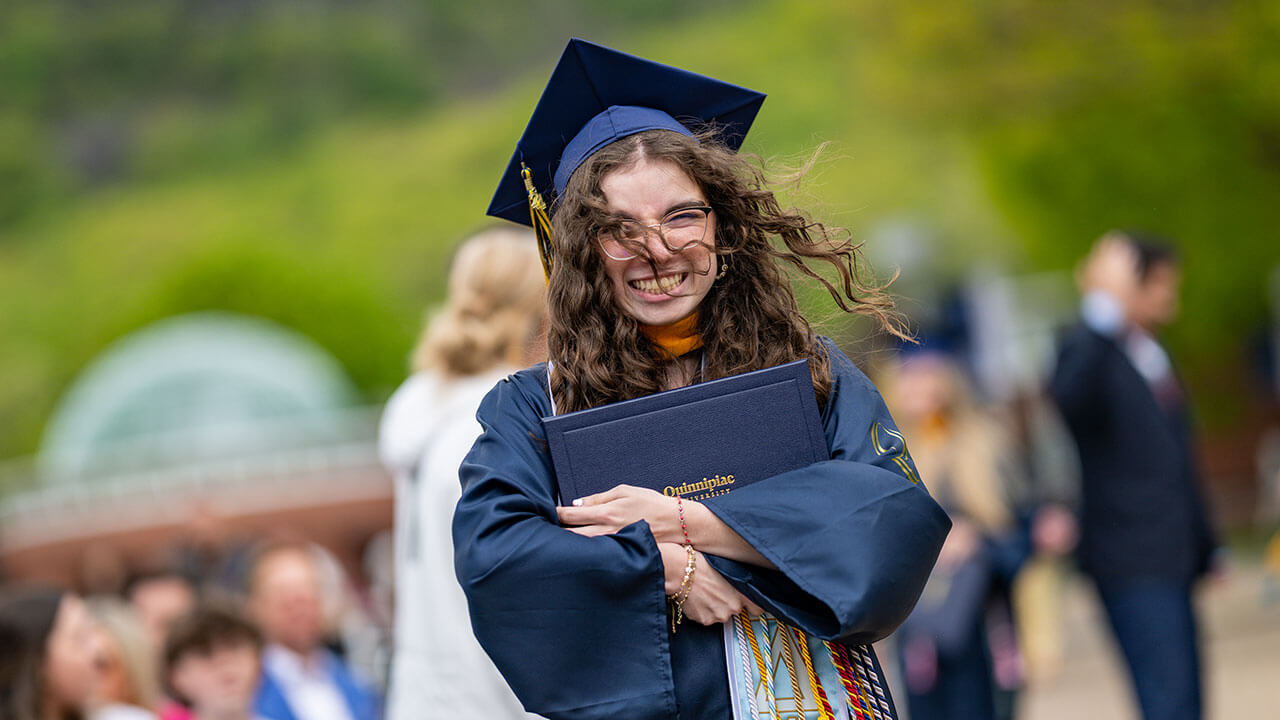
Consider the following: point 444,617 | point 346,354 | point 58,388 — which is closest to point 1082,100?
point 444,617

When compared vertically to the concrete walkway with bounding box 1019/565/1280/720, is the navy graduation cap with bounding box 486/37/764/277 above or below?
above

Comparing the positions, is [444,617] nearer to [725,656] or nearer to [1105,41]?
[725,656]

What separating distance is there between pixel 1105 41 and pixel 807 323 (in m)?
14.4

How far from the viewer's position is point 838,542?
2.28m

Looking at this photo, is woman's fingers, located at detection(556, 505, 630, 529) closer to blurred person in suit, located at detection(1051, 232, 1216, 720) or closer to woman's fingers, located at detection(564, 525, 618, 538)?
woman's fingers, located at detection(564, 525, 618, 538)

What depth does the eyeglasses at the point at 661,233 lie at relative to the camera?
2480mm

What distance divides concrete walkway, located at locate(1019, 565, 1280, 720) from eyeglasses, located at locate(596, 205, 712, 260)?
4429mm

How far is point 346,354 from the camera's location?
51.9 meters

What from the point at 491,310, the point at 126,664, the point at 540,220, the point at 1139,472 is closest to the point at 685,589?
the point at 540,220

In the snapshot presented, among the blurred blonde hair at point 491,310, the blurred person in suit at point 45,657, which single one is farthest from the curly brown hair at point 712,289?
the blurred person in suit at point 45,657

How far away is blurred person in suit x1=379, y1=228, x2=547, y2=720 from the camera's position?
3500 millimetres

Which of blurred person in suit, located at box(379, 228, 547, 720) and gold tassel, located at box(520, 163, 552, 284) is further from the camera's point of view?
blurred person in suit, located at box(379, 228, 547, 720)

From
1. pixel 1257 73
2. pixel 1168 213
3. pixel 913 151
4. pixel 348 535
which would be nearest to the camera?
pixel 1257 73

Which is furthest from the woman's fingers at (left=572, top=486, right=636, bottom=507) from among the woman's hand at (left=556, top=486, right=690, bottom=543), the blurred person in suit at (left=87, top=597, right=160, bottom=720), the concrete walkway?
the concrete walkway
